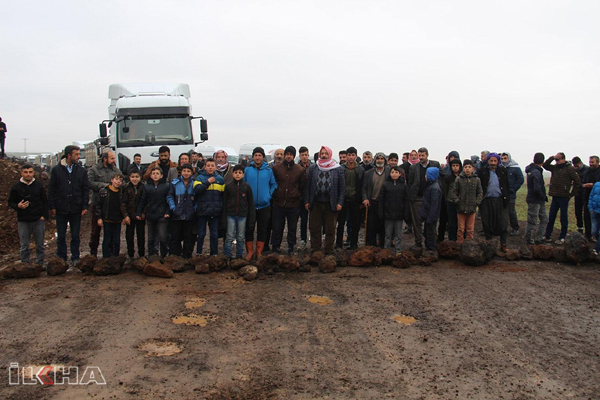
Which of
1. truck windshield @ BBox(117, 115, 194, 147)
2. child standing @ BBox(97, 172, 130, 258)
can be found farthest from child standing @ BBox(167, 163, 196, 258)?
truck windshield @ BBox(117, 115, 194, 147)

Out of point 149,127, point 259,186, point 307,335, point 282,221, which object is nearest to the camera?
point 307,335

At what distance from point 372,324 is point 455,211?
5638 mm

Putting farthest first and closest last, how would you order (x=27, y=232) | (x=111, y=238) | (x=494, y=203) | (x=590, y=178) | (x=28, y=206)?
(x=590, y=178) → (x=494, y=203) → (x=111, y=238) → (x=27, y=232) → (x=28, y=206)

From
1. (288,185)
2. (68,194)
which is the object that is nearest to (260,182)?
(288,185)

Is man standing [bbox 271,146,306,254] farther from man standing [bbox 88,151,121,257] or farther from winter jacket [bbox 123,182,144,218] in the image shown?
man standing [bbox 88,151,121,257]

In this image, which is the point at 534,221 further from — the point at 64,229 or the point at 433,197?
the point at 64,229

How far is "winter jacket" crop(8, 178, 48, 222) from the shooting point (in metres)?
7.83

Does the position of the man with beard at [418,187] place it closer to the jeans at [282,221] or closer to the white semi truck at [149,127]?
the jeans at [282,221]

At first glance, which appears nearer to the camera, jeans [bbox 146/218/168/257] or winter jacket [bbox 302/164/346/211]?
jeans [bbox 146/218/168/257]

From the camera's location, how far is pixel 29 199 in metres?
7.92

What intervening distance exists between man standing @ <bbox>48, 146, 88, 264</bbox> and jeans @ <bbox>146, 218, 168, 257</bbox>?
1.20 meters

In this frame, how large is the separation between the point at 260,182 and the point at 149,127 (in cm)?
787

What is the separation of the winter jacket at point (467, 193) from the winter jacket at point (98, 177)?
6.88m

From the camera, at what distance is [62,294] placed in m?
6.68
